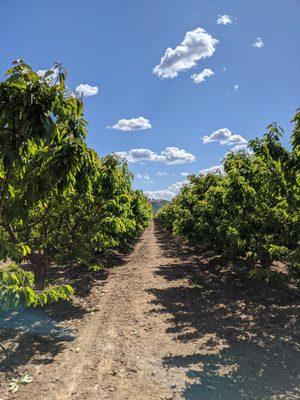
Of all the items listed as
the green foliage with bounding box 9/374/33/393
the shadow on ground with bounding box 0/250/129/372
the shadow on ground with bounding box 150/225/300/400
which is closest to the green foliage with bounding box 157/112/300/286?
the shadow on ground with bounding box 150/225/300/400

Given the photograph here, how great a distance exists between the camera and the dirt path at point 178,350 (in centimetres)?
646

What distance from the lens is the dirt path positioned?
646 cm

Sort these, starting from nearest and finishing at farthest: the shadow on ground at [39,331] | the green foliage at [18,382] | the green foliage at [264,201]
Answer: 1. the green foliage at [18,382]
2. the shadow on ground at [39,331]
3. the green foliage at [264,201]

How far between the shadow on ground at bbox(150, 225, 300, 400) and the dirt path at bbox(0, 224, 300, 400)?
0.07 ft

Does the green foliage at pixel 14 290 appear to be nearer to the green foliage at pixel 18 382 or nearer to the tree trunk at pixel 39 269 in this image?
the green foliage at pixel 18 382

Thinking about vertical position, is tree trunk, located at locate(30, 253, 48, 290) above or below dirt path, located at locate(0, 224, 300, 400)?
above

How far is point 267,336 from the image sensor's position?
9.18 m

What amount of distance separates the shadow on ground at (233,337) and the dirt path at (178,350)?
0.07ft

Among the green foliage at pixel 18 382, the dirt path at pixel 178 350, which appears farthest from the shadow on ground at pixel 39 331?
the green foliage at pixel 18 382

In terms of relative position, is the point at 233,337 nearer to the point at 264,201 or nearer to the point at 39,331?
the point at 264,201

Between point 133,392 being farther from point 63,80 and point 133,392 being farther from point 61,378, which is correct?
point 63,80

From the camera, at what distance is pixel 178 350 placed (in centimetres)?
841

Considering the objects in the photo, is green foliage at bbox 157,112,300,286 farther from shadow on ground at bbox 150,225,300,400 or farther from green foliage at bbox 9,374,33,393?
green foliage at bbox 9,374,33,393

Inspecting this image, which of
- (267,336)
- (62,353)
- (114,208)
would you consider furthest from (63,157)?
(114,208)
